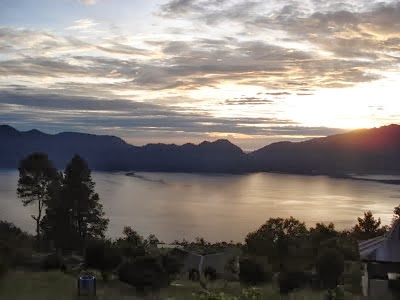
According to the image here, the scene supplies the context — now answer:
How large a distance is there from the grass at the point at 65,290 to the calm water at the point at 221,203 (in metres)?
39.1

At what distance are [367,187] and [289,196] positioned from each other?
804 inches

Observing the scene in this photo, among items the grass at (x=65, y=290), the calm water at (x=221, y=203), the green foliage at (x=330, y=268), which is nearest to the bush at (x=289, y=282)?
the grass at (x=65, y=290)

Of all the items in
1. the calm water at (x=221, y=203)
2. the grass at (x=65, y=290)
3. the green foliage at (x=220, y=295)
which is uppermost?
the green foliage at (x=220, y=295)

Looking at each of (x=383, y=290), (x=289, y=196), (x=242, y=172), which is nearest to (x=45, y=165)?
(x=383, y=290)

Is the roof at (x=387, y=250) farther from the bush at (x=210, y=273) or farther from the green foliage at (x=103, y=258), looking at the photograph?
the green foliage at (x=103, y=258)

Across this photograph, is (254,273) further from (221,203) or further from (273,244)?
(221,203)

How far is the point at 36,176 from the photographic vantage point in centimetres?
2241

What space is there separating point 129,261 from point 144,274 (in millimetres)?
870

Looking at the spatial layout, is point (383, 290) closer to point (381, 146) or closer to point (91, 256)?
point (91, 256)

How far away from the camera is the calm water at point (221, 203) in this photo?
59.8 metres

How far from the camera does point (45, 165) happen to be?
22125 mm

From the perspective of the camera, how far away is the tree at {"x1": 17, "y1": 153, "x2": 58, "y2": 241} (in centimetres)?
2206

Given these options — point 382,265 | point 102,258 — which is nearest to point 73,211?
point 102,258

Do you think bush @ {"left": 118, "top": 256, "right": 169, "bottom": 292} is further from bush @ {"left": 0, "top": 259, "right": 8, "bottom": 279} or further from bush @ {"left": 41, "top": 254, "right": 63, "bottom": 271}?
bush @ {"left": 41, "top": 254, "right": 63, "bottom": 271}
